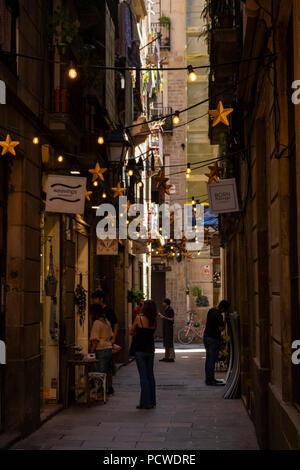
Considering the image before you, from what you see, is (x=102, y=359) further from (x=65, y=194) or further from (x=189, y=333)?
(x=189, y=333)

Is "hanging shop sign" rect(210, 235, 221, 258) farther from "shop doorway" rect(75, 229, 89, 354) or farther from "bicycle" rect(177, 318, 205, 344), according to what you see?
"shop doorway" rect(75, 229, 89, 354)

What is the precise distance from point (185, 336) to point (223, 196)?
2395cm

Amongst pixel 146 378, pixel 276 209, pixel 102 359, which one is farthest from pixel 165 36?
pixel 276 209

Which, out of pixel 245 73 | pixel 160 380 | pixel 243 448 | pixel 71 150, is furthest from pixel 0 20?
pixel 160 380

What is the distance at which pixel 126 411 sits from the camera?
13.2m

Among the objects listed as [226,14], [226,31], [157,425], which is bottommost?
[157,425]

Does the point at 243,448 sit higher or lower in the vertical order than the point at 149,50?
lower

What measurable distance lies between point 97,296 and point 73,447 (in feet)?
17.9

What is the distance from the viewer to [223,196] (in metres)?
13.7

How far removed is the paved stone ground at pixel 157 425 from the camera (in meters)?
10.0

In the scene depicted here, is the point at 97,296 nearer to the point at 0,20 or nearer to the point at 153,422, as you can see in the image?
the point at 153,422

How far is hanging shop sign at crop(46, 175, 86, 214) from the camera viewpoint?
11.6 m

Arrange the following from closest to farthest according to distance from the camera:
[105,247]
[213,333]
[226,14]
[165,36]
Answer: [226,14] → [213,333] → [105,247] → [165,36]
